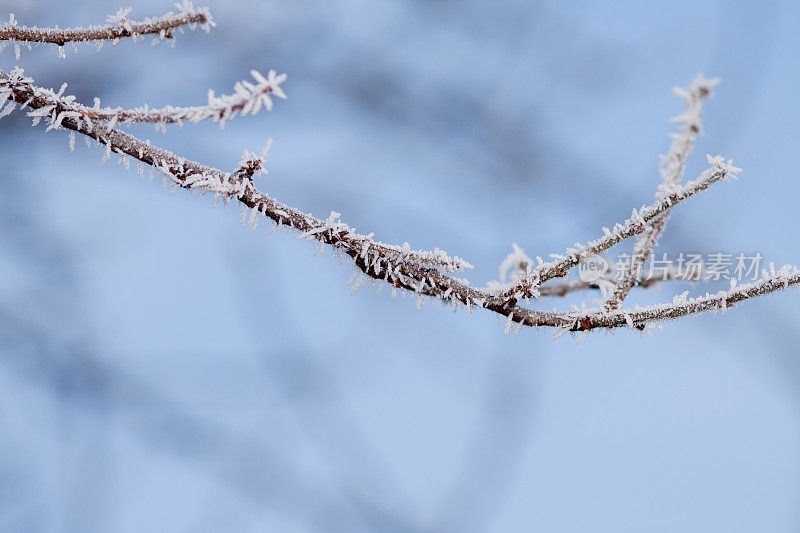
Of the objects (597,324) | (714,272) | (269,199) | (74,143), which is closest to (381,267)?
(269,199)

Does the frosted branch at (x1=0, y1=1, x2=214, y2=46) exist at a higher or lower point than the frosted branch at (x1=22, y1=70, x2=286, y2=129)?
higher

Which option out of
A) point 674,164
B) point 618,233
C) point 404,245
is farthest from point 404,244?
point 674,164

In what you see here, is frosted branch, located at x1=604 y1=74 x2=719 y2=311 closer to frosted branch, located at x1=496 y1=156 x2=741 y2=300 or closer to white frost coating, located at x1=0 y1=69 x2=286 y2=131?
frosted branch, located at x1=496 y1=156 x2=741 y2=300

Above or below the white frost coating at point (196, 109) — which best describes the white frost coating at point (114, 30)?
above

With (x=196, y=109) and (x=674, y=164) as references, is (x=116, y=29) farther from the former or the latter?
(x=674, y=164)

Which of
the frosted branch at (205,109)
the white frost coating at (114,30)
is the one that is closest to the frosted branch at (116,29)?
the white frost coating at (114,30)

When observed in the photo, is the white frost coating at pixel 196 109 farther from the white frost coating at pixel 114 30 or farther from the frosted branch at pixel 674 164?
the frosted branch at pixel 674 164

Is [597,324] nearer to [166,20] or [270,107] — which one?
[270,107]

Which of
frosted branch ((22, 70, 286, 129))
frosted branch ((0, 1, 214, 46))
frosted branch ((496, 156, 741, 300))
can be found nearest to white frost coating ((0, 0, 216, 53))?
frosted branch ((0, 1, 214, 46))

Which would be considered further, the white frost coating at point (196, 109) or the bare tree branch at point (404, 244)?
the bare tree branch at point (404, 244)

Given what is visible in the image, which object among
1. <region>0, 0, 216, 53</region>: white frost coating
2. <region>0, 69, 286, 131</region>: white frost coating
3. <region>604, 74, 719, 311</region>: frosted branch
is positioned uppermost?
<region>604, 74, 719, 311</region>: frosted branch

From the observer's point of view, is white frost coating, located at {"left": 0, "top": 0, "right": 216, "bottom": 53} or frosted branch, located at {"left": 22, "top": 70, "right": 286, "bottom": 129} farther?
white frost coating, located at {"left": 0, "top": 0, "right": 216, "bottom": 53}
